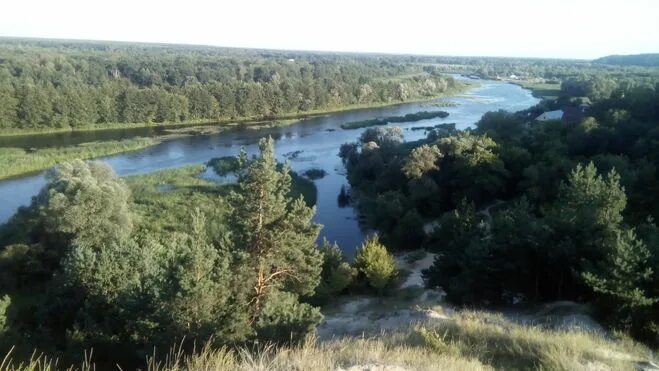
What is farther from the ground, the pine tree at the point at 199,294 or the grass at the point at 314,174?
the pine tree at the point at 199,294

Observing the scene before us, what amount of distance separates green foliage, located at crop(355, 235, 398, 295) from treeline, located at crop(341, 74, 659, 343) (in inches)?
73.3

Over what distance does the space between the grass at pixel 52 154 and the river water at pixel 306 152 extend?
1314 millimetres

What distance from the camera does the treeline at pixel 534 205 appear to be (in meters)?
13.5

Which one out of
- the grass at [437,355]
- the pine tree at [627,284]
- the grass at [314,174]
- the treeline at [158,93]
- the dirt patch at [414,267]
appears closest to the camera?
the grass at [437,355]

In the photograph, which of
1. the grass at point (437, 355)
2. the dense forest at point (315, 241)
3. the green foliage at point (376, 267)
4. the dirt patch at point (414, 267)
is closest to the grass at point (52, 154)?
the dense forest at point (315, 241)

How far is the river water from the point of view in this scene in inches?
1259

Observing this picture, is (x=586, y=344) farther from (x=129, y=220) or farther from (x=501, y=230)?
(x=129, y=220)

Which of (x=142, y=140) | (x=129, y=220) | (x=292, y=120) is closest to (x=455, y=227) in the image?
(x=129, y=220)

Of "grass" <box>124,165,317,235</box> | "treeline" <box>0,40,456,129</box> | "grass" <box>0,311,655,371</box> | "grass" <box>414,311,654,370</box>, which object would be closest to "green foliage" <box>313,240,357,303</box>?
"grass" <box>124,165,317,235</box>

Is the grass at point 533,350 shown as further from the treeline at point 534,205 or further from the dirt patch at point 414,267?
the dirt patch at point 414,267

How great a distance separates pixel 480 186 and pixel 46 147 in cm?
3915

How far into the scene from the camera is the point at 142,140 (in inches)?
2026

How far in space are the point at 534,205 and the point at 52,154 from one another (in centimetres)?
3761

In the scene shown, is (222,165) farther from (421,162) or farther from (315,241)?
(315,241)
